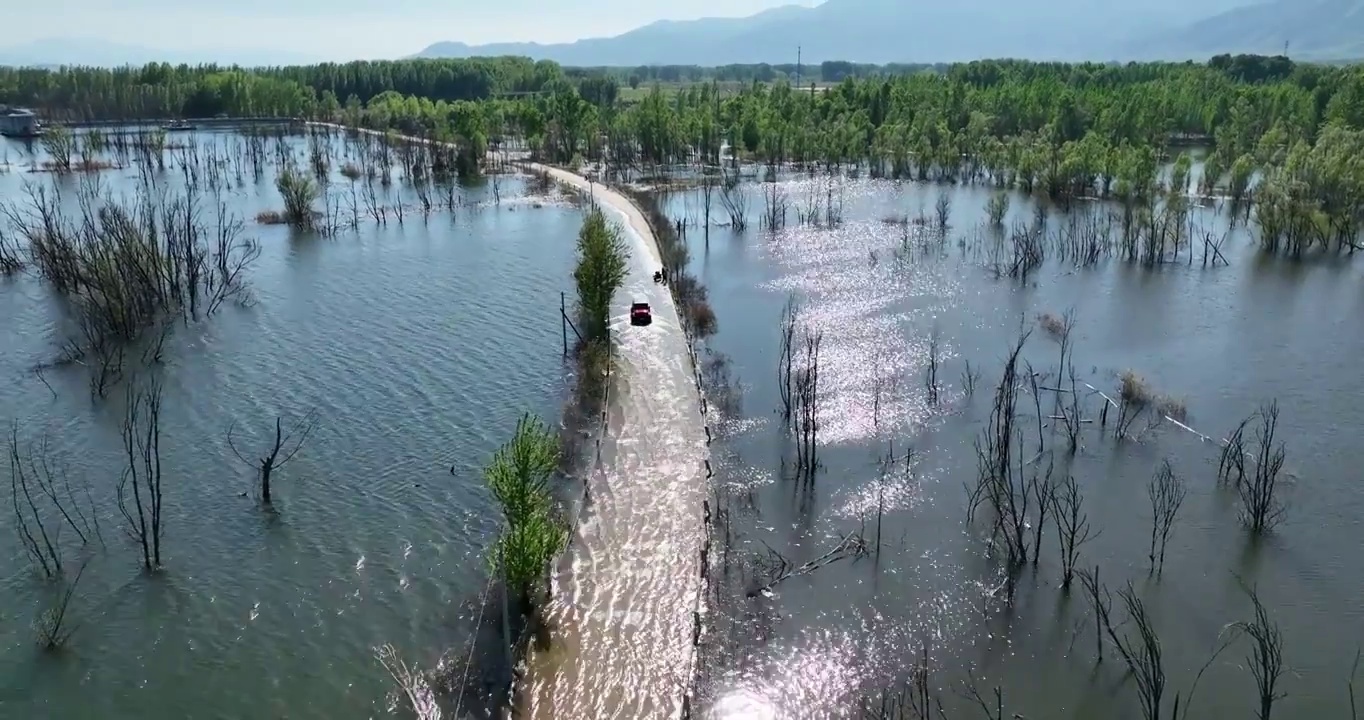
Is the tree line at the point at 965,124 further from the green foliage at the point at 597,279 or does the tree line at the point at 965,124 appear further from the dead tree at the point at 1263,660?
the dead tree at the point at 1263,660

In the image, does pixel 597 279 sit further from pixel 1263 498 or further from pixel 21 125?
pixel 21 125

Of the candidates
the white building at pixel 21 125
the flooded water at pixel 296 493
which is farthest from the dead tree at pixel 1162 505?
the white building at pixel 21 125

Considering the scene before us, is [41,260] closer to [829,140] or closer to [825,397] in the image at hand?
[825,397]

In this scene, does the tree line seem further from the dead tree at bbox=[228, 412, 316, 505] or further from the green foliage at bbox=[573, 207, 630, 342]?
the dead tree at bbox=[228, 412, 316, 505]

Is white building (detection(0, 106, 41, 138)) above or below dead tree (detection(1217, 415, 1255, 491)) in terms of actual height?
above

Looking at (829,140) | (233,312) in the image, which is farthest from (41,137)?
(829,140)

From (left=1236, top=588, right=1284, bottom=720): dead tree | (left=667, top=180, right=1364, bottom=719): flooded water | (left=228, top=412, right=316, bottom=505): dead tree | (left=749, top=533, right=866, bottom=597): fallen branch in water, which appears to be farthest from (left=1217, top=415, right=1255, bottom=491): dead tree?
(left=228, top=412, right=316, bottom=505): dead tree
